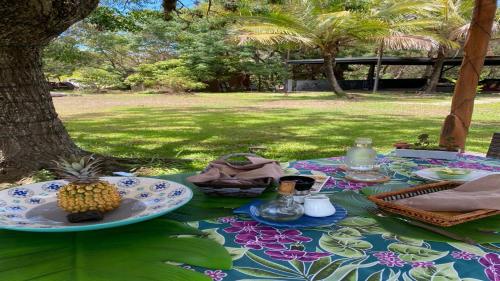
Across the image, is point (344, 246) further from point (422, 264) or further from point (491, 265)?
point (491, 265)

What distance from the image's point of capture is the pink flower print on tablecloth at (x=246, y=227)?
1.11m

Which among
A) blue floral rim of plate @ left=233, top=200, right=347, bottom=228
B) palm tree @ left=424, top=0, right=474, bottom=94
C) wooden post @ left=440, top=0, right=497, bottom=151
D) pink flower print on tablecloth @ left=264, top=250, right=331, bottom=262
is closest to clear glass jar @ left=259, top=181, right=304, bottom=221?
blue floral rim of plate @ left=233, top=200, right=347, bottom=228

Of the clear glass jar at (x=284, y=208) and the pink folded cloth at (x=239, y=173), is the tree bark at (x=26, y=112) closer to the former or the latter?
the pink folded cloth at (x=239, y=173)

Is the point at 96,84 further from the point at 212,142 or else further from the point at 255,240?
the point at 255,240

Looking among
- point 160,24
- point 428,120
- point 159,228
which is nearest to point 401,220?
point 159,228

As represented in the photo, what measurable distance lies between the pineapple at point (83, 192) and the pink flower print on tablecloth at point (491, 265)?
3.05ft

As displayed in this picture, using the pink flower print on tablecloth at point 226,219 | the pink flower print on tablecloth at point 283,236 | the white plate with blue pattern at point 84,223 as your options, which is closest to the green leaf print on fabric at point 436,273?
the pink flower print on tablecloth at point 283,236

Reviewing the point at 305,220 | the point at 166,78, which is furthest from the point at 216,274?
the point at 166,78

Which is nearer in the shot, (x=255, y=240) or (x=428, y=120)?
(x=255, y=240)

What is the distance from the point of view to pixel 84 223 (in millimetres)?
1062

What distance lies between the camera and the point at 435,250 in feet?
3.25

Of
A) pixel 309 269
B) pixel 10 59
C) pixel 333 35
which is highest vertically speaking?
pixel 333 35

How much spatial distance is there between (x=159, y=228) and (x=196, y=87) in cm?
2228

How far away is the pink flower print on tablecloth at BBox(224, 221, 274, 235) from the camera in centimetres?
111
